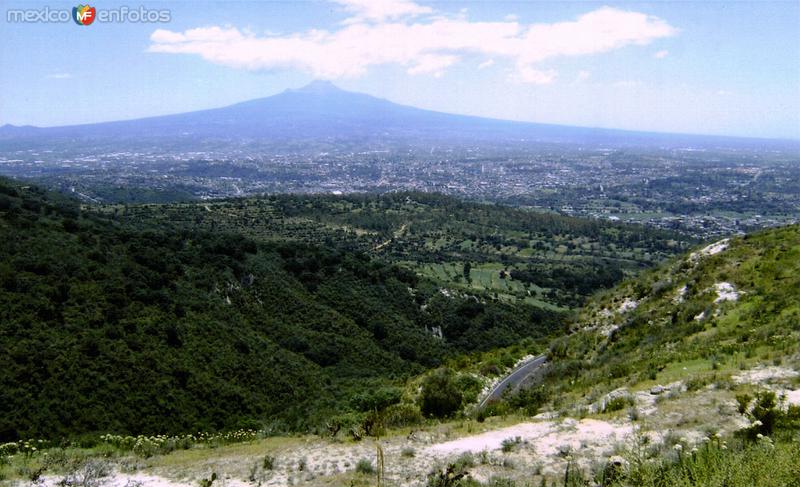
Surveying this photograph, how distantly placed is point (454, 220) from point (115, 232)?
244ft

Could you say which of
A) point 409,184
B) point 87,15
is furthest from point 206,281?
point 409,184

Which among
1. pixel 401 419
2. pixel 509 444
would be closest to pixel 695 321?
pixel 509 444

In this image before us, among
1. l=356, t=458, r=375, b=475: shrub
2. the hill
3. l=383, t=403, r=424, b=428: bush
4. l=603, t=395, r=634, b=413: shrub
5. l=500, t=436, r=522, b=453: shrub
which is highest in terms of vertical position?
l=603, t=395, r=634, b=413: shrub

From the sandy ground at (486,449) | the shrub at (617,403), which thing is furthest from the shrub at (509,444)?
the shrub at (617,403)

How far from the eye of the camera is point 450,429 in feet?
32.9

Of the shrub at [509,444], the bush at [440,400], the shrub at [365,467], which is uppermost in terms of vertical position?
the shrub at [509,444]

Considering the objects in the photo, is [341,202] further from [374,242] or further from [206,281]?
[206,281]

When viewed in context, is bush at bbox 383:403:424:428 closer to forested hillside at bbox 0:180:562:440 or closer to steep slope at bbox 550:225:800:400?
forested hillside at bbox 0:180:562:440

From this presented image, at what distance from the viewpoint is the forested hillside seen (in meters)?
19.6

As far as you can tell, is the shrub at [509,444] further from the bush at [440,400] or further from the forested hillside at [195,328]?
the forested hillside at [195,328]

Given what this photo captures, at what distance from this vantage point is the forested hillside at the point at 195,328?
1959 centimetres

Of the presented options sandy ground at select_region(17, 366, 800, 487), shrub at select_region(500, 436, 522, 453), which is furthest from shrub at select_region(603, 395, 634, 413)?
shrub at select_region(500, 436, 522, 453)

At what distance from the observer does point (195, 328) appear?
91.4ft

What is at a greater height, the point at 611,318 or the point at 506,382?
the point at 611,318
